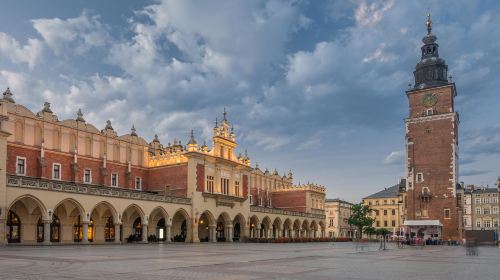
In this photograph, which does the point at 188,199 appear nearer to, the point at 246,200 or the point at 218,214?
the point at 218,214

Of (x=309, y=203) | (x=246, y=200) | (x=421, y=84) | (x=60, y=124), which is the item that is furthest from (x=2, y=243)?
(x=421, y=84)

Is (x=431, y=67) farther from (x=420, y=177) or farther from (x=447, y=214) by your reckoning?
(x=447, y=214)

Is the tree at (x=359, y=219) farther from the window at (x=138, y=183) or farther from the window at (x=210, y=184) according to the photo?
the window at (x=138, y=183)

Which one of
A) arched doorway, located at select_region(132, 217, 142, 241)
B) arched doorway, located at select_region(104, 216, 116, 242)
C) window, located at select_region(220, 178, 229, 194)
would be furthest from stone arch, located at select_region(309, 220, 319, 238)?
arched doorway, located at select_region(104, 216, 116, 242)

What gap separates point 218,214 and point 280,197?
27065mm

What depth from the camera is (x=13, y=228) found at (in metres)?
41.4

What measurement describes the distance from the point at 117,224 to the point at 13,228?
8.57m

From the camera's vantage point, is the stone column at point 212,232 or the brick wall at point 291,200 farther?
the brick wall at point 291,200

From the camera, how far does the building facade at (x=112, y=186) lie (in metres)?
40.2

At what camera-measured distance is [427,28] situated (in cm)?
7781

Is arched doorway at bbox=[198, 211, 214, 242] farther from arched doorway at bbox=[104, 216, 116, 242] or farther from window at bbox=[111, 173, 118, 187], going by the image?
arched doorway at bbox=[104, 216, 116, 242]

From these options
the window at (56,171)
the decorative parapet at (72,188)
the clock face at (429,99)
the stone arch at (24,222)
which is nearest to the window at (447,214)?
the clock face at (429,99)

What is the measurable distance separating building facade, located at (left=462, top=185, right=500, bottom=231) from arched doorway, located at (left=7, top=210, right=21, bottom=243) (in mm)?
88865

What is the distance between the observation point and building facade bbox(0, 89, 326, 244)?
1581 inches
